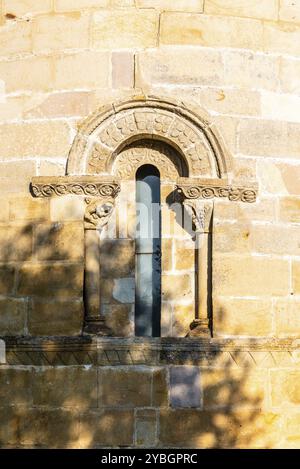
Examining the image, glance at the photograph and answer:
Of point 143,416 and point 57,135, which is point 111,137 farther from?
point 143,416

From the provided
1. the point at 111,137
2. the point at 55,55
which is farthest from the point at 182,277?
the point at 55,55

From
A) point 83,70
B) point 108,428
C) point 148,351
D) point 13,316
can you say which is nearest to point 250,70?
point 83,70

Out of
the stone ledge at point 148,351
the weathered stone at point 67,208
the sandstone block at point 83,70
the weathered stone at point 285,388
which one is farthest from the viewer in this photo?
the sandstone block at point 83,70

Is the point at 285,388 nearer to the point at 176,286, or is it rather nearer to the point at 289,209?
the point at 176,286

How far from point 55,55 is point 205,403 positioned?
314cm

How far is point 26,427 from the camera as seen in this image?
24.3 feet

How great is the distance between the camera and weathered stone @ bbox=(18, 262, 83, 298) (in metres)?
7.44

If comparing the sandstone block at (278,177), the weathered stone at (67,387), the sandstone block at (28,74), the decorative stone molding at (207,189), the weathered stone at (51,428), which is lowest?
the weathered stone at (51,428)

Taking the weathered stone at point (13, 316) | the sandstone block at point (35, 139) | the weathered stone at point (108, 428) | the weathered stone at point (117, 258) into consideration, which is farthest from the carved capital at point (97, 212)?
the weathered stone at point (108, 428)

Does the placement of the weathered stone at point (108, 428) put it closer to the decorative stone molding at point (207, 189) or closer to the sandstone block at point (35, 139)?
the decorative stone molding at point (207, 189)

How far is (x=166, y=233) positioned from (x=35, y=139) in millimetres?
1348

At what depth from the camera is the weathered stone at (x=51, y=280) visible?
24.4 feet

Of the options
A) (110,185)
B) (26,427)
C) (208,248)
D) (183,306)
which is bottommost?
(26,427)

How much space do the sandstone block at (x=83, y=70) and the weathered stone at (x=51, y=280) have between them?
1515mm
